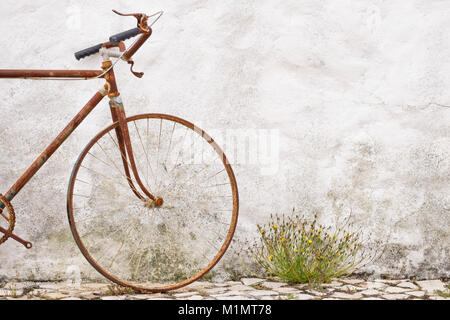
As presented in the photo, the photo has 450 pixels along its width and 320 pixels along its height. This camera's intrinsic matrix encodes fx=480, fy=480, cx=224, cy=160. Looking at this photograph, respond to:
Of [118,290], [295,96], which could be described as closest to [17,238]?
[118,290]

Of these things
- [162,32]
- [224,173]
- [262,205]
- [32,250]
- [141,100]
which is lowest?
[32,250]

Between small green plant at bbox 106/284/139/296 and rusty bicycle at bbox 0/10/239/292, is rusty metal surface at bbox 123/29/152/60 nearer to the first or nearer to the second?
rusty bicycle at bbox 0/10/239/292

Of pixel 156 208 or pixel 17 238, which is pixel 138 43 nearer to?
pixel 156 208

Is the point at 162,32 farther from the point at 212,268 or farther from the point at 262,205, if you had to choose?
the point at 212,268

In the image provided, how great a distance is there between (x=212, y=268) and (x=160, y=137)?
1017 millimetres

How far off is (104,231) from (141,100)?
39.0 inches

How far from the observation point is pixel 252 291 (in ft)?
10.5

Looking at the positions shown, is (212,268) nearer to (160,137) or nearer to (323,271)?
(323,271)

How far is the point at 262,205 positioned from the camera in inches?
138

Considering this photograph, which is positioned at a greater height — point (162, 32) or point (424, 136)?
point (162, 32)

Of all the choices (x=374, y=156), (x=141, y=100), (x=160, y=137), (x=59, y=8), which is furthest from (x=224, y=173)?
(x=59, y=8)

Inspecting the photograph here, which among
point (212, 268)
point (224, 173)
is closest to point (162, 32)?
point (224, 173)

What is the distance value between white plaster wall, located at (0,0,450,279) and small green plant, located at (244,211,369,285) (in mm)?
109

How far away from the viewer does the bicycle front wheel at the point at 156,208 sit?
347cm
